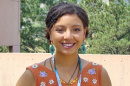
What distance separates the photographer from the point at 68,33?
1.37m

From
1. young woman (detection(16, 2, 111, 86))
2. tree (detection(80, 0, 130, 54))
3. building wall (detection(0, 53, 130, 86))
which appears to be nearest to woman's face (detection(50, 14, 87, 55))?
young woman (detection(16, 2, 111, 86))

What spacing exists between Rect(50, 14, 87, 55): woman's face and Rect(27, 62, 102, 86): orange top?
0.43ft

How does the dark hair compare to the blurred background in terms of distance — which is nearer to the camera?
the dark hair

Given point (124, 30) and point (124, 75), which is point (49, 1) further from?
point (124, 75)

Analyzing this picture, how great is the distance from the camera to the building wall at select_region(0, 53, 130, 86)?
536cm

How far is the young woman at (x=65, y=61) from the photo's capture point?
139 centimetres

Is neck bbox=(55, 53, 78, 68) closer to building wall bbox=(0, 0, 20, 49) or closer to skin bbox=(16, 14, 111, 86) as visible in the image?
skin bbox=(16, 14, 111, 86)

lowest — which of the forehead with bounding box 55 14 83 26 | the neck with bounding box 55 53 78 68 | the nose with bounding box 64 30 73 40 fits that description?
the neck with bounding box 55 53 78 68

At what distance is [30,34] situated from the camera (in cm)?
2366

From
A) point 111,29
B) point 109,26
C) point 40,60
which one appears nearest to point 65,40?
point 40,60

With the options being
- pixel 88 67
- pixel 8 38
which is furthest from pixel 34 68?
pixel 8 38

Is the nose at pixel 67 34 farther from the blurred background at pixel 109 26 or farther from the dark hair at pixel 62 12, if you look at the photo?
the blurred background at pixel 109 26

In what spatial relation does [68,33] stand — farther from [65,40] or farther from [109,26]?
[109,26]

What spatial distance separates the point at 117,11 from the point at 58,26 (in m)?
14.4
